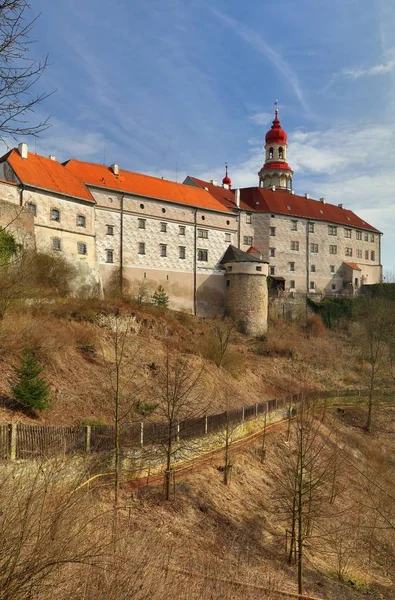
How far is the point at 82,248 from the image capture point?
33375 mm

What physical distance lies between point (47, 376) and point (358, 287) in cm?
4875

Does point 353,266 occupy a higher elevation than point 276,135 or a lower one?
lower

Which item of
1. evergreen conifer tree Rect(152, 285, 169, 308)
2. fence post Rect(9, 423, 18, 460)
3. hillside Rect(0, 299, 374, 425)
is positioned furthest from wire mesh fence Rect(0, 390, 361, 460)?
evergreen conifer tree Rect(152, 285, 169, 308)

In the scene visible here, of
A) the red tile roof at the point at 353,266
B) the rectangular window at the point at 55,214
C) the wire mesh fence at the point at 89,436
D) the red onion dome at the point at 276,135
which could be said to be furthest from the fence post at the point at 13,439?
the red onion dome at the point at 276,135

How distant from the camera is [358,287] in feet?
197

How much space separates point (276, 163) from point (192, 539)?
58770 millimetres

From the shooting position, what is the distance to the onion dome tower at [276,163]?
64.2 metres

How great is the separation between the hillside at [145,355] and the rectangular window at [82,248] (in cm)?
513

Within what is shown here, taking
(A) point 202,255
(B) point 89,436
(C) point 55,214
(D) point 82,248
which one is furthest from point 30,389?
(A) point 202,255

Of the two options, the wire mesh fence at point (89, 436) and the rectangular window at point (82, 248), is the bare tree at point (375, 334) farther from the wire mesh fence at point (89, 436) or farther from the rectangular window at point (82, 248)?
the rectangular window at point (82, 248)

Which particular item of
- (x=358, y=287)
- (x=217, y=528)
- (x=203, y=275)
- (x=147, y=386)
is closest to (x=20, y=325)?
(x=147, y=386)

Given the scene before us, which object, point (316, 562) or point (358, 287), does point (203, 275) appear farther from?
point (316, 562)

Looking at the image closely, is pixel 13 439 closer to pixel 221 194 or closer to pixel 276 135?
pixel 221 194

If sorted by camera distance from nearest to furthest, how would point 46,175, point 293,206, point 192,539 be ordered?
point 192,539, point 46,175, point 293,206
